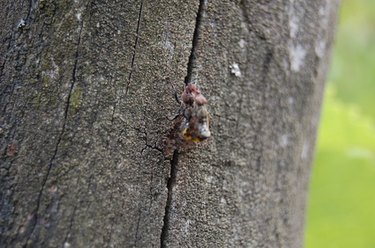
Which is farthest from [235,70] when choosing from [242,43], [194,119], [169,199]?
[169,199]

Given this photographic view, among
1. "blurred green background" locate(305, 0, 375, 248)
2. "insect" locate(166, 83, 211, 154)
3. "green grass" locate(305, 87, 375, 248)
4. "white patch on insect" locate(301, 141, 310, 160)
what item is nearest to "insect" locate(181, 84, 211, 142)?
"insect" locate(166, 83, 211, 154)

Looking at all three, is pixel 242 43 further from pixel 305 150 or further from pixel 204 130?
pixel 305 150

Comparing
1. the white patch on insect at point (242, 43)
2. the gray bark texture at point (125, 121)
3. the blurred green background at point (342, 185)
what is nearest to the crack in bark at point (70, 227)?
the gray bark texture at point (125, 121)

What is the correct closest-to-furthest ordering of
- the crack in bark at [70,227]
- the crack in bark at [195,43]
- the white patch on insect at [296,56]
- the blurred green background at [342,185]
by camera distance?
the crack in bark at [70,227] → the crack in bark at [195,43] → the white patch on insect at [296,56] → the blurred green background at [342,185]

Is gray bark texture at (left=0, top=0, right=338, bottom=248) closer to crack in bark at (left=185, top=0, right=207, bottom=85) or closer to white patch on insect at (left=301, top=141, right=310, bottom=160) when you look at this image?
crack in bark at (left=185, top=0, right=207, bottom=85)

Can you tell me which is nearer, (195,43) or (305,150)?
(195,43)

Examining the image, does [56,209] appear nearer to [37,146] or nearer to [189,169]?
[37,146]

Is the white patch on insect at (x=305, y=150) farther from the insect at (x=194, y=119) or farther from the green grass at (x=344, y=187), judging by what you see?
the green grass at (x=344, y=187)
